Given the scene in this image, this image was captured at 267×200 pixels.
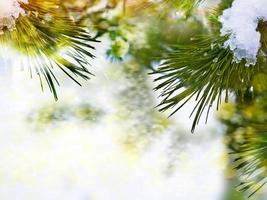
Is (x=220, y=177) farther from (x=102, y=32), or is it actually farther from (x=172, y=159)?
(x=102, y=32)

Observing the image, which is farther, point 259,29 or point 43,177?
point 43,177

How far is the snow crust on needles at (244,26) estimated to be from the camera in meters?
0.57

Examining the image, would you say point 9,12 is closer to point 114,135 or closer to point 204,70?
point 204,70

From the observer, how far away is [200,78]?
628mm

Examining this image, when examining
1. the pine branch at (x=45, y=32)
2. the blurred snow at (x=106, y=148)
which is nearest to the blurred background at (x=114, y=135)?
the blurred snow at (x=106, y=148)

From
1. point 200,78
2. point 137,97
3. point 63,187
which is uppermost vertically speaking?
point 137,97

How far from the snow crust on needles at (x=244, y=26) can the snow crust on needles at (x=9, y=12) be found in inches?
11.2

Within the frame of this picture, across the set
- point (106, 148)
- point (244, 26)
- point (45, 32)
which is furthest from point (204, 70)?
point (106, 148)

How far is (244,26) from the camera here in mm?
574

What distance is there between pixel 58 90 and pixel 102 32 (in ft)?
0.61

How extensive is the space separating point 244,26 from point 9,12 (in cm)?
32

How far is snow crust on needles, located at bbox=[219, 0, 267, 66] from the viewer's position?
572 mm

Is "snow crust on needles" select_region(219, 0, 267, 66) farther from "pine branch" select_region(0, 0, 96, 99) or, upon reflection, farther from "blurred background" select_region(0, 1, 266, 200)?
"blurred background" select_region(0, 1, 266, 200)

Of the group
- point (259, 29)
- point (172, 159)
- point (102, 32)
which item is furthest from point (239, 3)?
point (172, 159)
